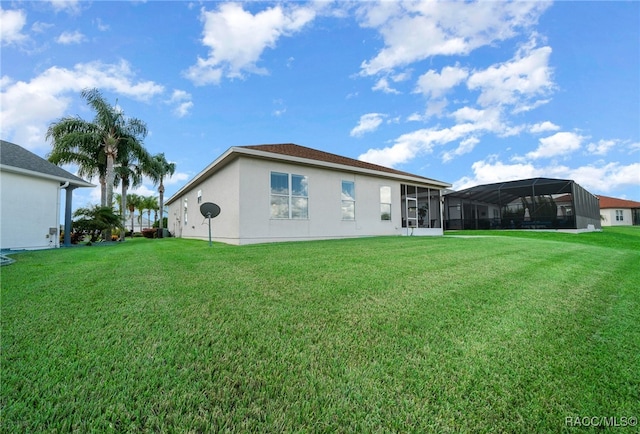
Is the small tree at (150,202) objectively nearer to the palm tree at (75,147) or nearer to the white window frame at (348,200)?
the palm tree at (75,147)

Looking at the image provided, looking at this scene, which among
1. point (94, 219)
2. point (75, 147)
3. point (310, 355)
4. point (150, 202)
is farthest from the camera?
point (150, 202)

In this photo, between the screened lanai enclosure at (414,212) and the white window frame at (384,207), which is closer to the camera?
the white window frame at (384,207)

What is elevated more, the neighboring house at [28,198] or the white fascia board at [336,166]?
the white fascia board at [336,166]

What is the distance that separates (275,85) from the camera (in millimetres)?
13664

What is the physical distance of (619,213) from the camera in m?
41.5

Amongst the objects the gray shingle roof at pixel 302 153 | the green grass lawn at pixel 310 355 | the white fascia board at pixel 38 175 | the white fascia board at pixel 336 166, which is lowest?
the green grass lawn at pixel 310 355

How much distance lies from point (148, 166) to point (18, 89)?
10461mm

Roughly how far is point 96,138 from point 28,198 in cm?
817

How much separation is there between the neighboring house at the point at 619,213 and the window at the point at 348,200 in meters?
49.9

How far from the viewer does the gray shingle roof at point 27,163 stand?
9828 mm

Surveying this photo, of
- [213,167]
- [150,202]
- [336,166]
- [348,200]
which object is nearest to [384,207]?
[348,200]

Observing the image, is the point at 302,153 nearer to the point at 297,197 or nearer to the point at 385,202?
the point at 297,197

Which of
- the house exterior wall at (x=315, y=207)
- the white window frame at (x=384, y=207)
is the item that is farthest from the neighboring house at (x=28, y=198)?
the white window frame at (x=384, y=207)

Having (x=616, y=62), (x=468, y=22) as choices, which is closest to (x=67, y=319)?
(x=468, y=22)
